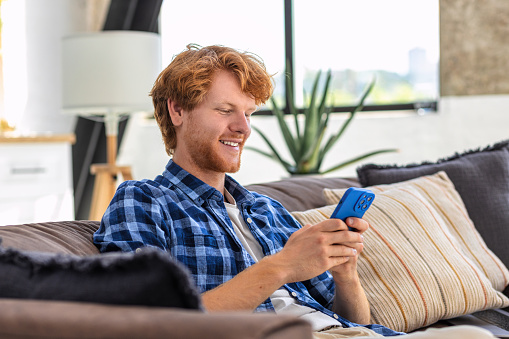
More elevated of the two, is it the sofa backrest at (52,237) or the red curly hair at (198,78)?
the red curly hair at (198,78)

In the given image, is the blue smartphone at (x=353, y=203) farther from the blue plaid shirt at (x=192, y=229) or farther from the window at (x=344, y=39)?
the window at (x=344, y=39)

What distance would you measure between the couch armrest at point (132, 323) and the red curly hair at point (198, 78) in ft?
2.98

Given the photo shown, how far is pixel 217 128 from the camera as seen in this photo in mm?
1599

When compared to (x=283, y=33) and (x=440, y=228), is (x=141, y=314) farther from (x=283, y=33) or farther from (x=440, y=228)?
(x=283, y=33)

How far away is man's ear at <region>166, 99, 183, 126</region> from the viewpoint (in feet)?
5.39

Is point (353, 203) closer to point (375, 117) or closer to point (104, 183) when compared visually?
point (104, 183)

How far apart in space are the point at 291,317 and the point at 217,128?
95 centimetres

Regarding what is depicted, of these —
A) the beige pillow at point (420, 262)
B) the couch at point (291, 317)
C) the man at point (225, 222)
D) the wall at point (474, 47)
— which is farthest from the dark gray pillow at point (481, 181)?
the wall at point (474, 47)

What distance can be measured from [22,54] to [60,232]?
3.31 meters

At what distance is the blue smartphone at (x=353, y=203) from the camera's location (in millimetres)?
1315

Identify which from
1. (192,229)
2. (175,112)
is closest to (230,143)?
(175,112)

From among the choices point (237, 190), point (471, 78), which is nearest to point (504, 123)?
point (471, 78)

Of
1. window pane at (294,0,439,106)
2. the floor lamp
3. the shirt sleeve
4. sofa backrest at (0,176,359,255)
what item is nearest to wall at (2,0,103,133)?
the floor lamp

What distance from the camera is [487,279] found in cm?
195
